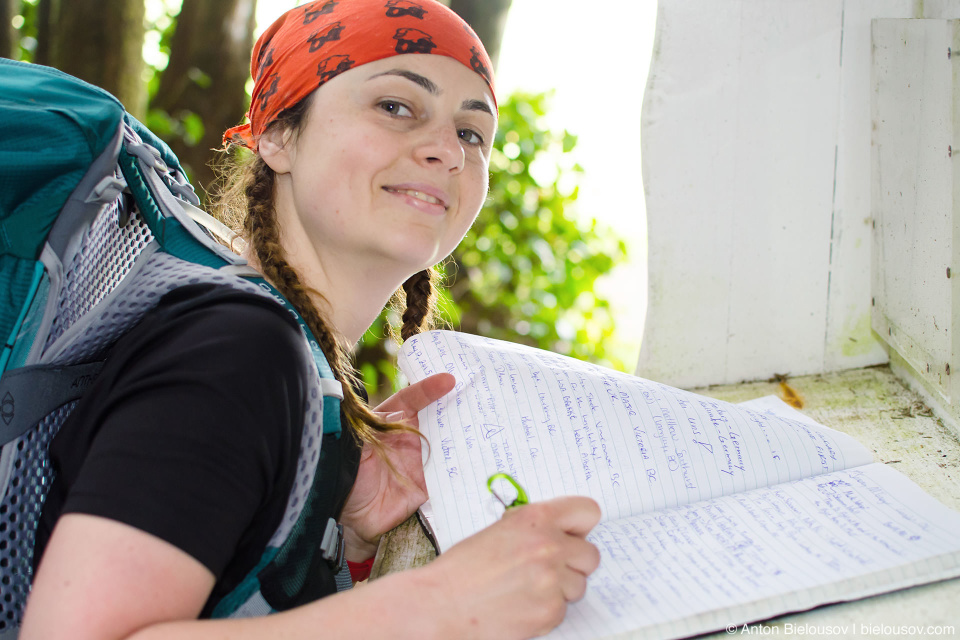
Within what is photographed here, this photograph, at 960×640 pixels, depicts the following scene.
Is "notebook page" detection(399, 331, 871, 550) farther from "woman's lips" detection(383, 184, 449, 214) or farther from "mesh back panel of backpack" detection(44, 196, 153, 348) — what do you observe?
"mesh back panel of backpack" detection(44, 196, 153, 348)

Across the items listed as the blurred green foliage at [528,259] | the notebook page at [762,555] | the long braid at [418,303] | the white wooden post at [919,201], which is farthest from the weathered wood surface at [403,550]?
the blurred green foliage at [528,259]

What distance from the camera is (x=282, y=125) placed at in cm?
104

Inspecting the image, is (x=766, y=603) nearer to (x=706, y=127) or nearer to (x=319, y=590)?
(x=319, y=590)

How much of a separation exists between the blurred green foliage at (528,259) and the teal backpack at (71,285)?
1.70 m

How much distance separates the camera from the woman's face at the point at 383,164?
0.93 m

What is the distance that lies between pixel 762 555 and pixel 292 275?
636 mm

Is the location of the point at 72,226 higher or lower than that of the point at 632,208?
higher

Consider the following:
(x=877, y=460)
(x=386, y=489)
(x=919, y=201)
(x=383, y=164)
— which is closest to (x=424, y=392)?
(x=386, y=489)

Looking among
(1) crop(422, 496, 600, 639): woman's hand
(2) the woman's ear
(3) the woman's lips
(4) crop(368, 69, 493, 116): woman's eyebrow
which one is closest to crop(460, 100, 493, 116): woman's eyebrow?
(4) crop(368, 69, 493, 116): woman's eyebrow

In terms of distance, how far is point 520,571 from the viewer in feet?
2.00

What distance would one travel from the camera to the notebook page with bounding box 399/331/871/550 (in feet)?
2.64

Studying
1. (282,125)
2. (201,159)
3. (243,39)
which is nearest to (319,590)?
(282,125)

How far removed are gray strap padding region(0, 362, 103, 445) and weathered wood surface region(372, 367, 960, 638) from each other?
15.6 inches

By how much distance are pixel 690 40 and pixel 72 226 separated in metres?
1.06
